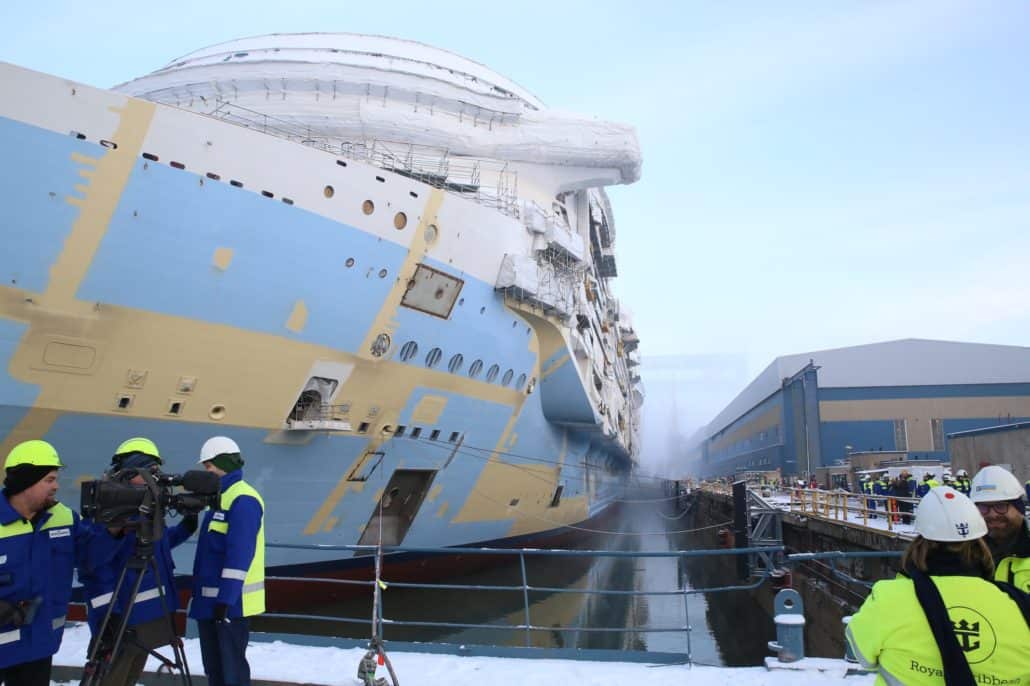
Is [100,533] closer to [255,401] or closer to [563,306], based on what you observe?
[255,401]

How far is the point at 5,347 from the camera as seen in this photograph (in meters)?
8.10

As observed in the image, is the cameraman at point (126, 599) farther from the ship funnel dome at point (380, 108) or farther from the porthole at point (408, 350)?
the ship funnel dome at point (380, 108)

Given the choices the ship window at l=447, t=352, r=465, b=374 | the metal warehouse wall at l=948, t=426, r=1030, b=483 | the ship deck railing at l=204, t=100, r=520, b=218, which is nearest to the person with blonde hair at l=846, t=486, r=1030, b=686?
the ship window at l=447, t=352, r=465, b=374

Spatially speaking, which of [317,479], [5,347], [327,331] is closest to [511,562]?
[317,479]

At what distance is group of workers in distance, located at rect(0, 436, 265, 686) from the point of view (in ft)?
10.6

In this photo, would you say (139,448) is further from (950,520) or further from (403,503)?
(403,503)

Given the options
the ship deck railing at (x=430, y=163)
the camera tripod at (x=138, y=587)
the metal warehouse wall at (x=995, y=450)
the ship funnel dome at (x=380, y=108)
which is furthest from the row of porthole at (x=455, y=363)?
the metal warehouse wall at (x=995, y=450)

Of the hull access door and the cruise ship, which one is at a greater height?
the cruise ship

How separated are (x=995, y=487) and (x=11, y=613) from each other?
4656mm

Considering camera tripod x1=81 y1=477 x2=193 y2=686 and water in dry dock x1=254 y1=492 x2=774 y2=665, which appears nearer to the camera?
camera tripod x1=81 y1=477 x2=193 y2=686

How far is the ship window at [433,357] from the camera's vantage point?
12625 mm

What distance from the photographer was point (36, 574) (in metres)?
3.28

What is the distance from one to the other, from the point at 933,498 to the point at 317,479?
34.0 feet

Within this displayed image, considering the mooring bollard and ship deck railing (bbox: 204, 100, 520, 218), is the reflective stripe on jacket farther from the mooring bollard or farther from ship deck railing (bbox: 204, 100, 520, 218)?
ship deck railing (bbox: 204, 100, 520, 218)
